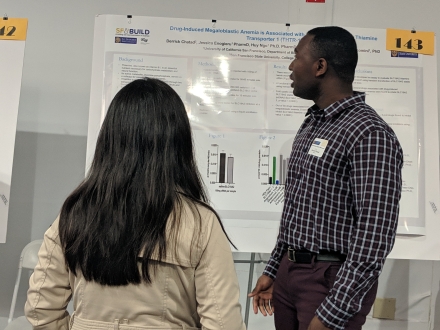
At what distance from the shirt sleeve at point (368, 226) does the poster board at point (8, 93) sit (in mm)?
1731

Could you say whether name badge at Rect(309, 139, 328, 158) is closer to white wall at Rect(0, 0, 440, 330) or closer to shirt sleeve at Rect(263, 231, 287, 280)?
shirt sleeve at Rect(263, 231, 287, 280)

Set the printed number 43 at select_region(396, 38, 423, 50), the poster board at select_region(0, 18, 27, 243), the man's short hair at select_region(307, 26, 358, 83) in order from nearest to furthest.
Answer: the man's short hair at select_region(307, 26, 358, 83) → the poster board at select_region(0, 18, 27, 243) → the printed number 43 at select_region(396, 38, 423, 50)

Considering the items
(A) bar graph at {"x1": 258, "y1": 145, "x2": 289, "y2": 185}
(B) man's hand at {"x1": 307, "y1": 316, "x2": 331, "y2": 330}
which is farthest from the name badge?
(A) bar graph at {"x1": 258, "y1": 145, "x2": 289, "y2": 185}

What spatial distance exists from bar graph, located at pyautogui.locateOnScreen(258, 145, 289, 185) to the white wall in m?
0.74

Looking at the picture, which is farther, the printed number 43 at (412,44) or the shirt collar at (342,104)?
the printed number 43 at (412,44)

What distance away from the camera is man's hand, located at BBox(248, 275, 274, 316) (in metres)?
1.62

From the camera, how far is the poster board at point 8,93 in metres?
2.33

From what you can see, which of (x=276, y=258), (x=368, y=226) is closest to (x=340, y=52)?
(x=368, y=226)

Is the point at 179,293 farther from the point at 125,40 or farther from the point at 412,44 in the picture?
the point at 412,44

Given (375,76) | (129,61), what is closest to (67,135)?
(129,61)

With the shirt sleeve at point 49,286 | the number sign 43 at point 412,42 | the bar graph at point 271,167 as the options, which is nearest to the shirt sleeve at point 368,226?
the shirt sleeve at point 49,286

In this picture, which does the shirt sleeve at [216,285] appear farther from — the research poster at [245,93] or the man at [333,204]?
the research poster at [245,93]

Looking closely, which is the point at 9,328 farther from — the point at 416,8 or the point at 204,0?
the point at 416,8

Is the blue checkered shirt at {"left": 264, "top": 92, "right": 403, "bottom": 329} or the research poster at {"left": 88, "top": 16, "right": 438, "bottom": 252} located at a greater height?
the research poster at {"left": 88, "top": 16, "right": 438, "bottom": 252}
